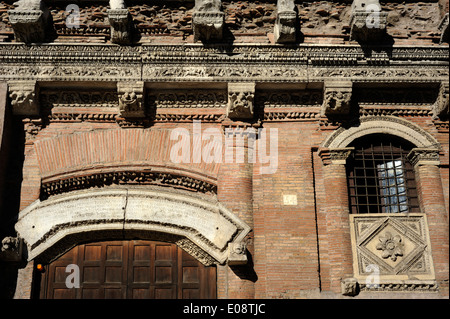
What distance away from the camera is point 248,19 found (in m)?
8.34

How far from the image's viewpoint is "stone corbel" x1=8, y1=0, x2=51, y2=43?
7746mm

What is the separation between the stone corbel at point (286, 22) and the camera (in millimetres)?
7859

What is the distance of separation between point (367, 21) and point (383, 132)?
5.19ft

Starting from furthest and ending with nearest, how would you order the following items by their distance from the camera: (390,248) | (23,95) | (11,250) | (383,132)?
(383,132) → (23,95) → (390,248) → (11,250)

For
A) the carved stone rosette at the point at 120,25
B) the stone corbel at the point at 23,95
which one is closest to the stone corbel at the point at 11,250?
the stone corbel at the point at 23,95

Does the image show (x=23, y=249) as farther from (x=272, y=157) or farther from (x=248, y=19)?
(x=248, y=19)

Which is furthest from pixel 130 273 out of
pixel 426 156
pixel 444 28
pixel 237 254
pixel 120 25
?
pixel 444 28

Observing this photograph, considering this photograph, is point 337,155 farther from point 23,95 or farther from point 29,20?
point 29,20

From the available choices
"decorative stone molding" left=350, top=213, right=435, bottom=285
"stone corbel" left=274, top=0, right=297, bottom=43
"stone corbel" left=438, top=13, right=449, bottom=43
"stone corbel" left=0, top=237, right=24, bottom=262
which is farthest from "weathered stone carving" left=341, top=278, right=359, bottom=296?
"stone corbel" left=0, top=237, right=24, bottom=262

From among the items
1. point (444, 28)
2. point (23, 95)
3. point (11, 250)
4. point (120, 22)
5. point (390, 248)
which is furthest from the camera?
point (444, 28)

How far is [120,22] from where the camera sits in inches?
308

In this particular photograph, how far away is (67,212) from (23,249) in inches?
28.2

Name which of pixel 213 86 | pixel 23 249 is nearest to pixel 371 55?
pixel 213 86

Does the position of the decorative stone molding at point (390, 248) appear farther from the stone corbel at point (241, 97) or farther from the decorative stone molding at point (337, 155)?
the stone corbel at point (241, 97)
